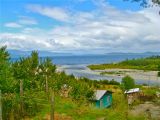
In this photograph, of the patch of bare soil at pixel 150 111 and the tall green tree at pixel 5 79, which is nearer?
the tall green tree at pixel 5 79

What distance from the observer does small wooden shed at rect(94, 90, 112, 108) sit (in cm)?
4414

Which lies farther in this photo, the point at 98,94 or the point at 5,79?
the point at 98,94

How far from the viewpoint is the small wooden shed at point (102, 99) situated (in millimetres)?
44138

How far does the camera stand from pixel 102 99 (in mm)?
45594

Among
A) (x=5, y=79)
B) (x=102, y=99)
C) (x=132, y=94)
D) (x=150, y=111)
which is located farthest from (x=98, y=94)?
(x=5, y=79)

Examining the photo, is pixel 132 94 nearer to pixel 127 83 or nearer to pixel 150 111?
pixel 127 83

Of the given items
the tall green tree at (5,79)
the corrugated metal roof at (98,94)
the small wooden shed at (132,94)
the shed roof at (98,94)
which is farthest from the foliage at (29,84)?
the small wooden shed at (132,94)

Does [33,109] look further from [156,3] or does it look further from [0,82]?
[156,3]

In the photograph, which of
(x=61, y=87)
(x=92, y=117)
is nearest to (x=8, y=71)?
(x=92, y=117)

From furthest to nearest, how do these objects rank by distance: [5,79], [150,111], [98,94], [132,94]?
[132,94] → [98,94] → [150,111] → [5,79]

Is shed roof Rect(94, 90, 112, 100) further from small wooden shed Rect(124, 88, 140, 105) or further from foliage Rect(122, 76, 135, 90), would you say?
foliage Rect(122, 76, 135, 90)

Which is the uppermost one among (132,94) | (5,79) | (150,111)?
(5,79)

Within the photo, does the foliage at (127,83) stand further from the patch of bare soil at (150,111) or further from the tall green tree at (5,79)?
the tall green tree at (5,79)

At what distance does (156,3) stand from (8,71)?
11265 mm
